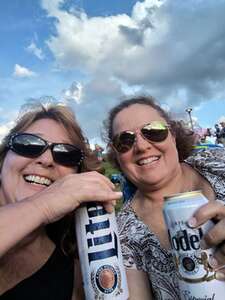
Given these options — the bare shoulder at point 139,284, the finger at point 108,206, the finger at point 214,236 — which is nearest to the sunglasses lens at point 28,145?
the finger at point 108,206

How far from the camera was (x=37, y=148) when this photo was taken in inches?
59.5

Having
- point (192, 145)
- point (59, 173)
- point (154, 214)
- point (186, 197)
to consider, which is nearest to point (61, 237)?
point (59, 173)

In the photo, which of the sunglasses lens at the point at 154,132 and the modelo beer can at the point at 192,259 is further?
the sunglasses lens at the point at 154,132

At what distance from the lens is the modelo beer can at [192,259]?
988 mm

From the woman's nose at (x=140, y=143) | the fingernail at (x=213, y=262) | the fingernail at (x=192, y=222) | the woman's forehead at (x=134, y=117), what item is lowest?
the fingernail at (x=213, y=262)

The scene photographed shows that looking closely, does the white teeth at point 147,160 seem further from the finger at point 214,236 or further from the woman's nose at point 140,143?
the finger at point 214,236

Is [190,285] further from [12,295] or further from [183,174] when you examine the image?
[183,174]

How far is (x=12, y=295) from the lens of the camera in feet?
4.21

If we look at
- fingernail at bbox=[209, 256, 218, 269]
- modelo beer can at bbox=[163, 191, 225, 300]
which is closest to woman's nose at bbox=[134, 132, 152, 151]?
modelo beer can at bbox=[163, 191, 225, 300]

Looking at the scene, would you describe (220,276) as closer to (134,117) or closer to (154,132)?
(154,132)

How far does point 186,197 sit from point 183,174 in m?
0.78

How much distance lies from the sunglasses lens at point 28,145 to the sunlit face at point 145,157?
0.48 metres

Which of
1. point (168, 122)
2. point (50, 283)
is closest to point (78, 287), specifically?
point (50, 283)

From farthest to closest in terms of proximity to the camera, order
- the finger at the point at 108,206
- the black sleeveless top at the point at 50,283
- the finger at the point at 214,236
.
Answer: the black sleeveless top at the point at 50,283 → the finger at the point at 108,206 → the finger at the point at 214,236
